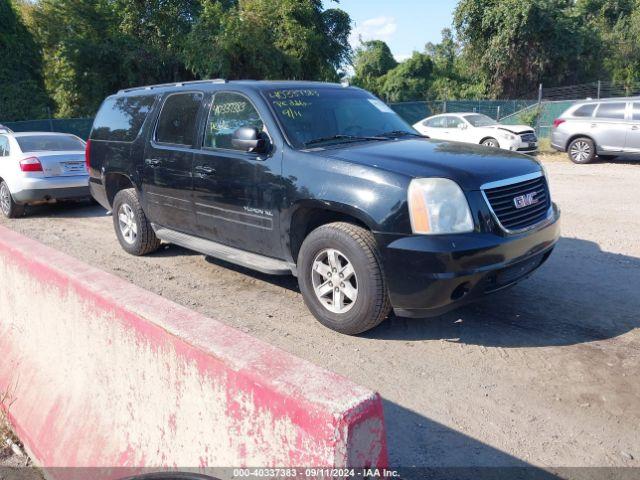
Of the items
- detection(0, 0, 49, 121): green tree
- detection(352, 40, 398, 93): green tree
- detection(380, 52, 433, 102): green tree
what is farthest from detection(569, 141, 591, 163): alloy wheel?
detection(352, 40, 398, 93): green tree

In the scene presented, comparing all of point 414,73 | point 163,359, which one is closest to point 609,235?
point 163,359

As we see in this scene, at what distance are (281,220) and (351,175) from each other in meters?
0.81


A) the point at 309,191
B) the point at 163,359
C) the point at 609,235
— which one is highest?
the point at 309,191

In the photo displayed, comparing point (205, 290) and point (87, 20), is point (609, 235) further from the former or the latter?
point (87, 20)

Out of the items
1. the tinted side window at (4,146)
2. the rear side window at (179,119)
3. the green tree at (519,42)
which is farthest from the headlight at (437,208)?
the green tree at (519,42)

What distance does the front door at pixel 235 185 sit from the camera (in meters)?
4.77

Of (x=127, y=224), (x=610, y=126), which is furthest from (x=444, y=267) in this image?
Result: (x=610, y=126)

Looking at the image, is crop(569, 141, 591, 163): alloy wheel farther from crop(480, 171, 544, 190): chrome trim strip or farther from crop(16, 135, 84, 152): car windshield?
crop(16, 135, 84, 152): car windshield

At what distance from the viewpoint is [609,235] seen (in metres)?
7.21

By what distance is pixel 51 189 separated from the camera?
9.52 meters

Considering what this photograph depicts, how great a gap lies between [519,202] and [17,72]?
28862mm

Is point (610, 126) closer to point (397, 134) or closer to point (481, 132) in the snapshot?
point (481, 132)

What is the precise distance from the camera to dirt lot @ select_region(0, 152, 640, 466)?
303cm

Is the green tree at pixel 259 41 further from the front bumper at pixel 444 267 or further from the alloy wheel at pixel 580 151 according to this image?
the front bumper at pixel 444 267
